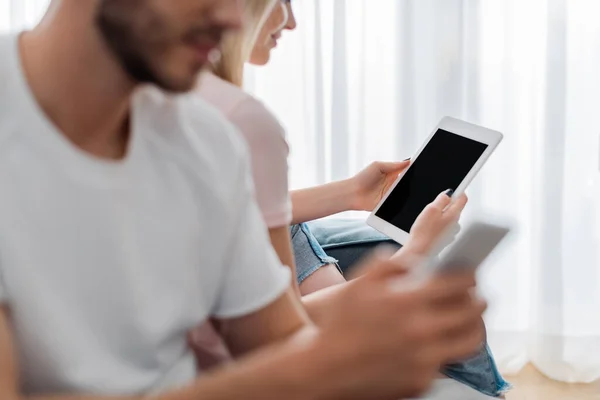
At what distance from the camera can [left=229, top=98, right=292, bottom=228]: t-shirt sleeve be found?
1061mm

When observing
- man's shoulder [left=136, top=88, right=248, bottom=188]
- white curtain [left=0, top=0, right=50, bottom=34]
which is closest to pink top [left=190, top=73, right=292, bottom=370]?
man's shoulder [left=136, top=88, right=248, bottom=188]

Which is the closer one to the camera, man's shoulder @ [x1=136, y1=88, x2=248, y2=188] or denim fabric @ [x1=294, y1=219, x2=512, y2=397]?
man's shoulder @ [x1=136, y1=88, x2=248, y2=188]

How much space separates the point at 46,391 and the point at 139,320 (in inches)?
4.3

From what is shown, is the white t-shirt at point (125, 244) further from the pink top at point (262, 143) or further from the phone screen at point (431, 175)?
the phone screen at point (431, 175)

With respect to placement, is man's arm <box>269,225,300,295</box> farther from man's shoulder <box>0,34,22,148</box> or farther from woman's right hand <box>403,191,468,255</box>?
man's shoulder <box>0,34,22,148</box>

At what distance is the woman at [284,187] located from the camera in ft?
3.51

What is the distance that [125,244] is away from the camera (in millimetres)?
812

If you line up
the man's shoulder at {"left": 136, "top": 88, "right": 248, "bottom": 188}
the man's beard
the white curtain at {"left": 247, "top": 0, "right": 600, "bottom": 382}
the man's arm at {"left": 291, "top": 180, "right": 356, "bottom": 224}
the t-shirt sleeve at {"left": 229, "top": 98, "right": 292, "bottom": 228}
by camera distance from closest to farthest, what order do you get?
the man's beard < the man's shoulder at {"left": 136, "top": 88, "right": 248, "bottom": 188} < the t-shirt sleeve at {"left": 229, "top": 98, "right": 292, "bottom": 228} < the man's arm at {"left": 291, "top": 180, "right": 356, "bottom": 224} < the white curtain at {"left": 247, "top": 0, "right": 600, "bottom": 382}

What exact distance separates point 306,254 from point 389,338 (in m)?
0.95

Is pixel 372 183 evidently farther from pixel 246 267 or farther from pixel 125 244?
pixel 125 244

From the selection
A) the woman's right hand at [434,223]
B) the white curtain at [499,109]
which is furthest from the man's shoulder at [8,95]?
the white curtain at [499,109]

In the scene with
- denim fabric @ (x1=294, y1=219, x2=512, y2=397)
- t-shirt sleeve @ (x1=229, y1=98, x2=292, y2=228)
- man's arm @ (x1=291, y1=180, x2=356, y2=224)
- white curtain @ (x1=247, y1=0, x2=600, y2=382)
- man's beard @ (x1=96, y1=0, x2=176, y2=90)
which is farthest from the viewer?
white curtain @ (x1=247, y1=0, x2=600, y2=382)

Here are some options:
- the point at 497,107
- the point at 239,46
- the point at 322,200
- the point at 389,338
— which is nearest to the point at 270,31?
the point at 239,46

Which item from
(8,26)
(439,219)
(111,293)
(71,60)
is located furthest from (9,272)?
(8,26)
